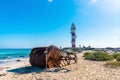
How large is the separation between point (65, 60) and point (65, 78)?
262 inches

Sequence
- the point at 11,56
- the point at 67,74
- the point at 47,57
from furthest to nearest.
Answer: the point at 11,56 < the point at 47,57 < the point at 67,74

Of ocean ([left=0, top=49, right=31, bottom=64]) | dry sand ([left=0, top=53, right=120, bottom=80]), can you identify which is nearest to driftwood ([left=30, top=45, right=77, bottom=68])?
dry sand ([left=0, top=53, right=120, bottom=80])

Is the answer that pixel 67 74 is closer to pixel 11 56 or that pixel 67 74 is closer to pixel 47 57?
pixel 47 57

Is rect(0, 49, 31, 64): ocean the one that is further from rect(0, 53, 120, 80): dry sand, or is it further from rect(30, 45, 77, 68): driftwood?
rect(0, 53, 120, 80): dry sand

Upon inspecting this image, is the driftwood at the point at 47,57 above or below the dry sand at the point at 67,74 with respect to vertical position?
above

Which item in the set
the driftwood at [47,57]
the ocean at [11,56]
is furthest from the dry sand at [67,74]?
the ocean at [11,56]

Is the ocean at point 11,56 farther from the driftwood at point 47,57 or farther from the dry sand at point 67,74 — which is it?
the dry sand at point 67,74

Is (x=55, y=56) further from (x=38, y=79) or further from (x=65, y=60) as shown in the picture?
(x=38, y=79)

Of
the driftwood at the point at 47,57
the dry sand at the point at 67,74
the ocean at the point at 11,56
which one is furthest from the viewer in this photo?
the ocean at the point at 11,56

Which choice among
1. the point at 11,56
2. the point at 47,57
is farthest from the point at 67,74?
the point at 11,56

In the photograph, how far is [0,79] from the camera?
12164mm

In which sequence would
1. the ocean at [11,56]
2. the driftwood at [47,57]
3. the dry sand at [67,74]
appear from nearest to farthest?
1. the dry sand at [67,74]
2. the driftwood at [47,57]
3. the ocean at [11,56]

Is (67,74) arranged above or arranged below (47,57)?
below

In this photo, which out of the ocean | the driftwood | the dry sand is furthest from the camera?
the ocean
